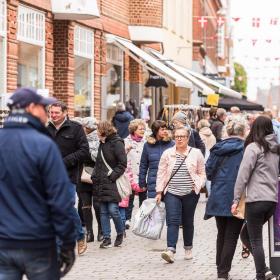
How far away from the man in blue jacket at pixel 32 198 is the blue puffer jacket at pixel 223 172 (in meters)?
4.60

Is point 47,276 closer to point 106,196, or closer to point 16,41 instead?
point 106,196

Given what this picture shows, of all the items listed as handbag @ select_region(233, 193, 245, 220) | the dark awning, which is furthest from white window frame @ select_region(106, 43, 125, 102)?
handbag @ select_region(233, 193, 245, 220)

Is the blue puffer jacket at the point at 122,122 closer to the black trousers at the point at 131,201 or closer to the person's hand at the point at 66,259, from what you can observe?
the black trousers at the point at 131,201

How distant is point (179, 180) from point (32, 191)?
6112 millimetres

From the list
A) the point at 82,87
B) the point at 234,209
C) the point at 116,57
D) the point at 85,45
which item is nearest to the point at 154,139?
the point at 234,209

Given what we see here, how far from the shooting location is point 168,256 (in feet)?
39.0

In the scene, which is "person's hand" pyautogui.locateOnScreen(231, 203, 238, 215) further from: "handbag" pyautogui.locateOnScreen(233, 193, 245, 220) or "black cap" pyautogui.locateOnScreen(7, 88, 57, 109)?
"black cap" pyautogui.locateOnScreen(7, 88, 57, 109)

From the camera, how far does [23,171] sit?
6141 millimetres

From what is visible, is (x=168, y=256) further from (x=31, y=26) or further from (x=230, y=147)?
(x=31, y=26)

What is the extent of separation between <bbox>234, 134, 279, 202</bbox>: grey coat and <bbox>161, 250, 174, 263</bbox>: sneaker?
6.84 feet

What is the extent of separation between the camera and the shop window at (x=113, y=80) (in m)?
27.8

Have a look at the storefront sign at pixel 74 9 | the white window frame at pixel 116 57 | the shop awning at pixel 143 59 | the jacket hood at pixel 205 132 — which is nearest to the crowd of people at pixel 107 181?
the jacket hood at pixel 205 132

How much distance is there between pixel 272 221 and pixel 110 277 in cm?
185

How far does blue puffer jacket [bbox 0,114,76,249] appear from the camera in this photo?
19.9ft
